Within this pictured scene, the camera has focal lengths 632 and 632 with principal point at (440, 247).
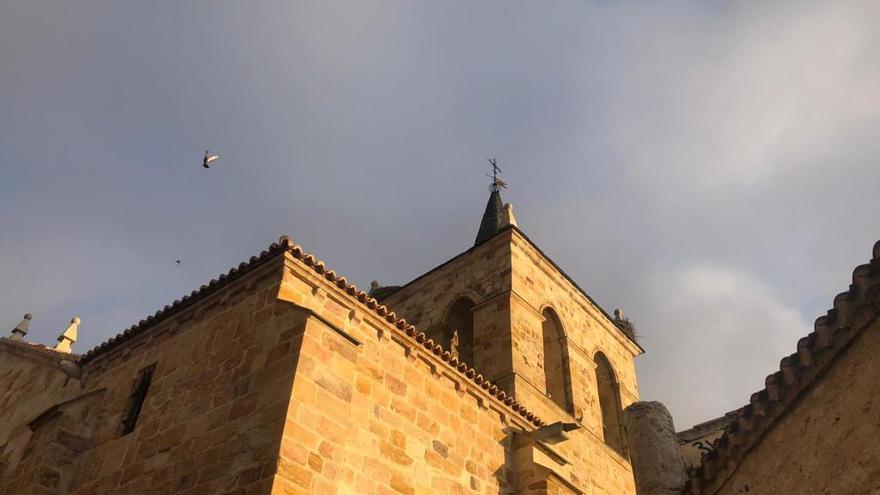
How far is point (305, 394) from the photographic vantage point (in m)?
5.84

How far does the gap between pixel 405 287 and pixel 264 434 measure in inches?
407

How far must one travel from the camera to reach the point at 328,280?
7.18 meters

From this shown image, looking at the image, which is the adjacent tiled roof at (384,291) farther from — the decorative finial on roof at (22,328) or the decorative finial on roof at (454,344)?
the decorative finial on roof at (22,328)

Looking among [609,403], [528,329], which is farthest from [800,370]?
[609,403]

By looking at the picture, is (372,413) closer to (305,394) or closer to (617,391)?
(305,394)

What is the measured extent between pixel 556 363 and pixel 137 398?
889cm

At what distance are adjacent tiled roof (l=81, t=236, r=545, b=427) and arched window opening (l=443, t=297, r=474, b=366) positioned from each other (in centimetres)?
536

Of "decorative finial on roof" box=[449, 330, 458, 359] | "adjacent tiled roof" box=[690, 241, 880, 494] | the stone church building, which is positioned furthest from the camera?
"decorative finial on roof" box=[449, 330, 458, 359]

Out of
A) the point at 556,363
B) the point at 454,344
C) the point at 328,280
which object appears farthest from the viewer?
the point at 454,344

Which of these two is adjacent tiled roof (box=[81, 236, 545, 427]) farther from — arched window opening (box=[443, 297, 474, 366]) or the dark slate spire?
the dark slate spire

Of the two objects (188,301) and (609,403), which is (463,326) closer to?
(609,403)

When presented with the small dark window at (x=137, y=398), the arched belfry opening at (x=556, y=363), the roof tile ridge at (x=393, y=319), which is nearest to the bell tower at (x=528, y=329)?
the arched belfry opening at (x=556, y=363)

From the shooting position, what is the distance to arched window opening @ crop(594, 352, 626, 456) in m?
14.2

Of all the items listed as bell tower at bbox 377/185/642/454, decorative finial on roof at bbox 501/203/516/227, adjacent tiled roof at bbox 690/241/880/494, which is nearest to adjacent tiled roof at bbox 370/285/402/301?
bell tower at bbox 377/185/642/454
